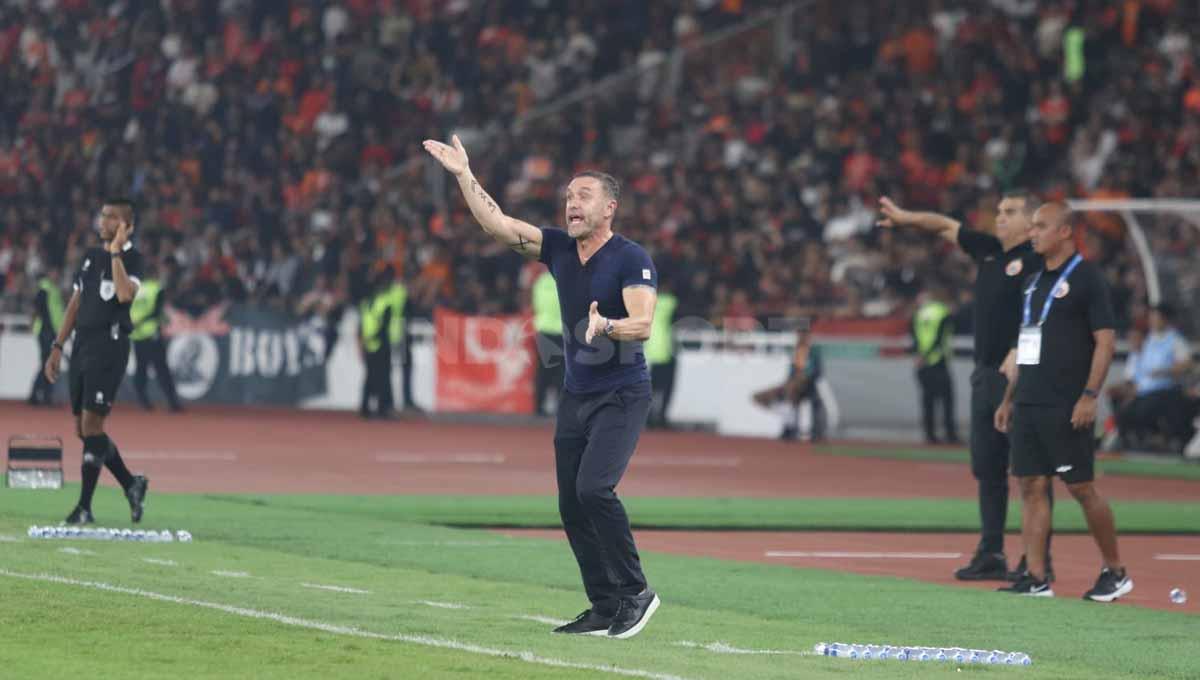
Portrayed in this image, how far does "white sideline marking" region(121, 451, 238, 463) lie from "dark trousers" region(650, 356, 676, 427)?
27.8ft

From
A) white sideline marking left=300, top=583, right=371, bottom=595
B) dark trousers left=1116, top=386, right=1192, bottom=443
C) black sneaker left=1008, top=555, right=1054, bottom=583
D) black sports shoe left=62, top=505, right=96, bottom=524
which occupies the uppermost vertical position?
dark trousers left=1116, top=386, right=1192, bottom=443

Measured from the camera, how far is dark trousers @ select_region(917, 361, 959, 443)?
30.7 meters

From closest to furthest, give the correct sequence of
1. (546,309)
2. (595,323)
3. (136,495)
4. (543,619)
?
(595,323), (543,619), (136,495), (546,309)

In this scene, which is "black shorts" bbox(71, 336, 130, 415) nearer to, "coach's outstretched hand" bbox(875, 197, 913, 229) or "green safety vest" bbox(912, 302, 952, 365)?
"coach's outstretched hand" bbox(875, 197, 913, 229)

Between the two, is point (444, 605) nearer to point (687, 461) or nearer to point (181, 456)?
point (181, 456)

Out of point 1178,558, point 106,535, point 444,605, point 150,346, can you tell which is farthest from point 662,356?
point 444,605

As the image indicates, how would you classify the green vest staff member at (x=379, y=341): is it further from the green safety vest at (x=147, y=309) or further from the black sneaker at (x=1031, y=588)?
the black sneaker at (x=1031, y=588)

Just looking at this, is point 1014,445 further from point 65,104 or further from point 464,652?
point 65,104

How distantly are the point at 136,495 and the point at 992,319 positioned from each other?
6.01 meters

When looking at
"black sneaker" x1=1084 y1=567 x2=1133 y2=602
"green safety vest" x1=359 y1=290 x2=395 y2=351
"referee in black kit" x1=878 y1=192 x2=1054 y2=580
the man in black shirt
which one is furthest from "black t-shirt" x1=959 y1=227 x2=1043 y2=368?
"green safety vest" x1=359 y1=290 x2=395 y2=351

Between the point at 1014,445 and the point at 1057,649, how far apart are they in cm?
320

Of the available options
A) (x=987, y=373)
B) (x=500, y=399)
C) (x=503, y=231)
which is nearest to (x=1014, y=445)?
(x=987, y=373)

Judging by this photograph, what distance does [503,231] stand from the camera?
35.9 feet

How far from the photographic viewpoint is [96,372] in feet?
53.9
